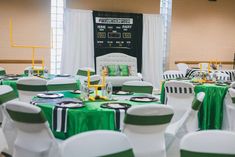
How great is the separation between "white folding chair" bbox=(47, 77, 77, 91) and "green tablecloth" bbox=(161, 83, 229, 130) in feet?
6.34

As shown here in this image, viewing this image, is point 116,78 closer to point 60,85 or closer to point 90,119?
point 60,85

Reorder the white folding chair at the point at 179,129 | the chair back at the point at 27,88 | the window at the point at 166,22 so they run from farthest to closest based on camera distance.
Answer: the window at the point at 166,22, the chair back at the point at 27,88, the white folding chair at the point at 179,129

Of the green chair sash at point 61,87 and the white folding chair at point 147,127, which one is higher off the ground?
the green chair sash at point 61,87

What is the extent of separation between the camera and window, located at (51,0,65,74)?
8820mm

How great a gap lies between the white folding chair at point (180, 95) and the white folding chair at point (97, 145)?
9.67 feet

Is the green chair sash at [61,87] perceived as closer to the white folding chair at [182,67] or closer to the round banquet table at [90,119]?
the round banquet table at [90,119]

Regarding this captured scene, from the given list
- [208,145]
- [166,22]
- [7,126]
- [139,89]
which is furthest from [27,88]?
[166,22]

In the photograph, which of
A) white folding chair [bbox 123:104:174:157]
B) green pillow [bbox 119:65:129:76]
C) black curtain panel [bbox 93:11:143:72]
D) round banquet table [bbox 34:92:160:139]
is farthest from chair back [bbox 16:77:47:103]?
green pillow [bbox 119:65:129:76]

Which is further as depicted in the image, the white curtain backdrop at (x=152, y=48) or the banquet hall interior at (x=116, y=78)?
the white curtain backdrop at (x=152, y=48)

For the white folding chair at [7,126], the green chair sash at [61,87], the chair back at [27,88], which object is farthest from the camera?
the green chair sash at [61,87]

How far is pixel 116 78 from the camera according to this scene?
28.9ft

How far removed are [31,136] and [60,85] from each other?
1939mm

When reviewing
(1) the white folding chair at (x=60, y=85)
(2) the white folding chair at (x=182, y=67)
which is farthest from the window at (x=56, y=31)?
(1) the white folding chair at (x=60, y=85)

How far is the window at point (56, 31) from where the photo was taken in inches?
347
